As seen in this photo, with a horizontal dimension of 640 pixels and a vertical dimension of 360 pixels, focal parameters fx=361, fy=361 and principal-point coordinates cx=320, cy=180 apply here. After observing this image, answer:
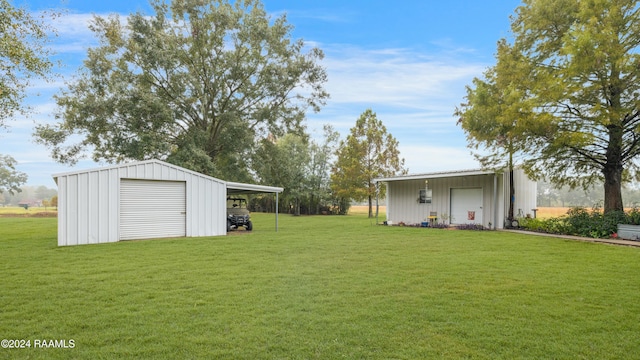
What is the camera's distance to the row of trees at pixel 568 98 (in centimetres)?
1133

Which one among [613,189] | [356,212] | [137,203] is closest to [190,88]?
[137,203]

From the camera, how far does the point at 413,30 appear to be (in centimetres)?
1421

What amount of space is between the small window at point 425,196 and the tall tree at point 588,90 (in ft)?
14.8

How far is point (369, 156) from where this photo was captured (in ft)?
88.6

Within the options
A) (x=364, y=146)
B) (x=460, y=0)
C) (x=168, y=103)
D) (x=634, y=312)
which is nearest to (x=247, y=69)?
(x=168, y=103)

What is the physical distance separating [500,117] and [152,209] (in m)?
12.4

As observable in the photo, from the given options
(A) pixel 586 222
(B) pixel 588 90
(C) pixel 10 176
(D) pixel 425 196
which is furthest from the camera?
(C) pixel 10 176

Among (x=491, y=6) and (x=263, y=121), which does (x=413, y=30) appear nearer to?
(x=491, y=6)

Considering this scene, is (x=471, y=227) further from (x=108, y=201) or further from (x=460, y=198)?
(x=108, y=201)

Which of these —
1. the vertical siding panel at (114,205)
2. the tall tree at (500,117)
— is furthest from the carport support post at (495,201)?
the vertical siding panel at (114,205)

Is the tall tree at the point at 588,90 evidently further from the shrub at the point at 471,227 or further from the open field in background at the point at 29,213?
the open field in background at the point at 29,213

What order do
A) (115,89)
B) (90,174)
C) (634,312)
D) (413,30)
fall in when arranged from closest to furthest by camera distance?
1. (634,312)
2. (90,174)
3. (413,30)
4. (115,89)

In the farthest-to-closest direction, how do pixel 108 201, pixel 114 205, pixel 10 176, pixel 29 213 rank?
pixel 10 176 → pixel 29 213 → pixel 114 205 → pixel 108 201

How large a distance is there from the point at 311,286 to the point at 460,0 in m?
11.5
